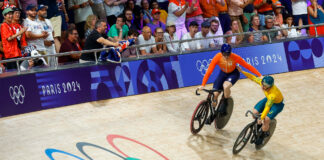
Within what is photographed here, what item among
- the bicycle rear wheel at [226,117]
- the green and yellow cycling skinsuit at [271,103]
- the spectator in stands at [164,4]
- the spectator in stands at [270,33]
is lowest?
the bicycle rear wheel at [226,117]

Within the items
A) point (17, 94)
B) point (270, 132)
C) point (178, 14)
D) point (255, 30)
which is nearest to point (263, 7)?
point (255, 30)

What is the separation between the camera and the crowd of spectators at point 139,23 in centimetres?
1114

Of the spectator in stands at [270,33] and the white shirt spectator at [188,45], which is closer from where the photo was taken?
the white shirt spectator at [188,45]

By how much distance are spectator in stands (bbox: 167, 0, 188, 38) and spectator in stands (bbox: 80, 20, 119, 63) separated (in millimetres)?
2526

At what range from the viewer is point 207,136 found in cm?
1007

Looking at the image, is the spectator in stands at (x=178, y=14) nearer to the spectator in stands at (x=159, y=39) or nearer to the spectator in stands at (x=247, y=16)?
the spectator in stands at (x=159, y=39)

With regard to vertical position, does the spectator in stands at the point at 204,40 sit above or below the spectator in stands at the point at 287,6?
below

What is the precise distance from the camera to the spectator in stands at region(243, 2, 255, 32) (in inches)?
556

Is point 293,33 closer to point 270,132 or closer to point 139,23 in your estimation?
point 139,23

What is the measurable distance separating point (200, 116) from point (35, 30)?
4.06 m

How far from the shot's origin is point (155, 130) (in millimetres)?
10109

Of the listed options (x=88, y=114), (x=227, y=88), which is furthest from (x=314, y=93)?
(x=88, y=114)

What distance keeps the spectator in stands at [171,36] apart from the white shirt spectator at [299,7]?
4.08 m

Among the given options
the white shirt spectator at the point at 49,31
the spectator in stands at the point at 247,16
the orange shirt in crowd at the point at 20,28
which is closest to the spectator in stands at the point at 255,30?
the spectator in stands at the point at 247,16
